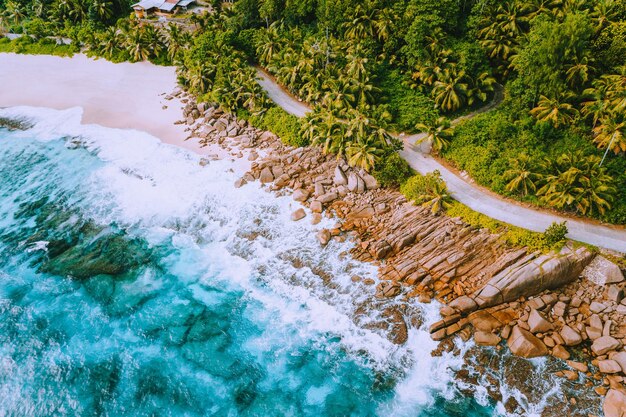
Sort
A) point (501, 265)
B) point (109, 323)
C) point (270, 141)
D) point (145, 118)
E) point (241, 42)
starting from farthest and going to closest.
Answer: point (241, 42) → point (145, 118) → point (270, 141) → point (109, 323) → point (501, 265)

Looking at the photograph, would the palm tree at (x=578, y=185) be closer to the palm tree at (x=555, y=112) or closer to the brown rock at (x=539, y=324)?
the palm tree at (x=555, y=112)

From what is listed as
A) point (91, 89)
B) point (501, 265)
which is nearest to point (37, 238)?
point (91, 89)

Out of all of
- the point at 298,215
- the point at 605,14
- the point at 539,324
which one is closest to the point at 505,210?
the point at 539,324

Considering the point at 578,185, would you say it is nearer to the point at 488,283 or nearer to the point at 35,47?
the point at 488,283

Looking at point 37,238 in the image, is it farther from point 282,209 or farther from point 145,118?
point 282,209

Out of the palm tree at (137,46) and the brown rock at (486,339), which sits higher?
the palm tree at (137,46)

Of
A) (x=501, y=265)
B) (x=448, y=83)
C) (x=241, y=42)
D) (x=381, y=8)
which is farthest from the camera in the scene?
(x=241, y=42)

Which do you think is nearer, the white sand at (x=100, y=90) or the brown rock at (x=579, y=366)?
the brown rock at (x=579, y=366)

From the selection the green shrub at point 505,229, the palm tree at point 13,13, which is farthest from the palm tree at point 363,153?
the palm tree at point 13,13
